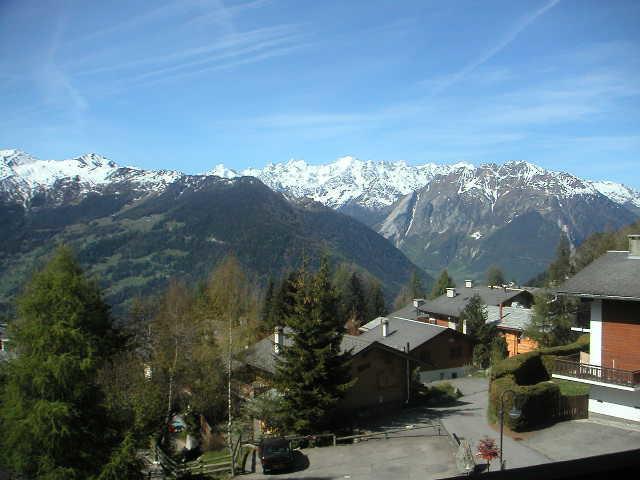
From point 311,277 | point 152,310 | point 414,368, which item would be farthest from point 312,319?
point 152,310

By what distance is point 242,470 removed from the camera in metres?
20.9

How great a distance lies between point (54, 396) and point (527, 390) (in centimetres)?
1796

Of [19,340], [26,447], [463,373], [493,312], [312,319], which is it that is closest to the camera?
[26,447]

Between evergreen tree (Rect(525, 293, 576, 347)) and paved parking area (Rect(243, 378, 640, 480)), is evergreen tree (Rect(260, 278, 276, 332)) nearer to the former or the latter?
evergreen tree (Rect(525, 293, 576, 347))

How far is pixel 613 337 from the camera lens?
21.1 m

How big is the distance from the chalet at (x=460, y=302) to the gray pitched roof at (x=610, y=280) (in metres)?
25.9

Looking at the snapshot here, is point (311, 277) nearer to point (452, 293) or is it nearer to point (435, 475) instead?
point (435, 475)

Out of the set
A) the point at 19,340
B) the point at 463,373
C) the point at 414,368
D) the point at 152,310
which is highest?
the point at 19,340

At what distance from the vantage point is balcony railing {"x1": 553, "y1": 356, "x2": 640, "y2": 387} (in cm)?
1972

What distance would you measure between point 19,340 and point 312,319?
480 inches

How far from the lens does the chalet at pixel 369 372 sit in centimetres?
2884

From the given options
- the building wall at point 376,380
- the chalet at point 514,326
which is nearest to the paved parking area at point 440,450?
the building wall at point 376,380

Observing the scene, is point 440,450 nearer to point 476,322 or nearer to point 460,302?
point 476,322

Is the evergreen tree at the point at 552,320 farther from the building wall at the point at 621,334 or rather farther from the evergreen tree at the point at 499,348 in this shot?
the building wall at the point at 621,334
